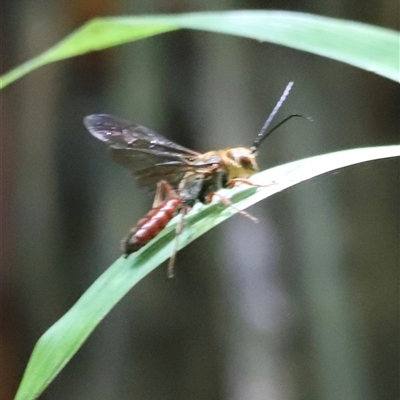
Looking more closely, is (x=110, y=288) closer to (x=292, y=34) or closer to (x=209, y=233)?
(x=292, y=34)

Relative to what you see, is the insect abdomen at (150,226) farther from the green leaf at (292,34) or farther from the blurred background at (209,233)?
the blurred background at (209,233)

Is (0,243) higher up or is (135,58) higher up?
(135,58)

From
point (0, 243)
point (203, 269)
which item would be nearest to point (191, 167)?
point (203, 269)

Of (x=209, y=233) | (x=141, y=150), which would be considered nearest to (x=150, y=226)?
(x=141, y=150)

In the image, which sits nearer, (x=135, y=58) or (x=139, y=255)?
(x=139, y=255)

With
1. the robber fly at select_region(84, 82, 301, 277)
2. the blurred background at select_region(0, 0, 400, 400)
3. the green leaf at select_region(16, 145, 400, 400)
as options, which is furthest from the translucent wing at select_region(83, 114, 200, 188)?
the blurred background at select_region(0, 0, 400, 400)

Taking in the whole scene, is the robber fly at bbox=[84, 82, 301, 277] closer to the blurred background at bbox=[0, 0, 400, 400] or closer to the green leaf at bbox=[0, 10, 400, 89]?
the green leaf at bbox=[0, 10, 400, 89]

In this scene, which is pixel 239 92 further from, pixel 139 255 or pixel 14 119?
pixel 139 255
